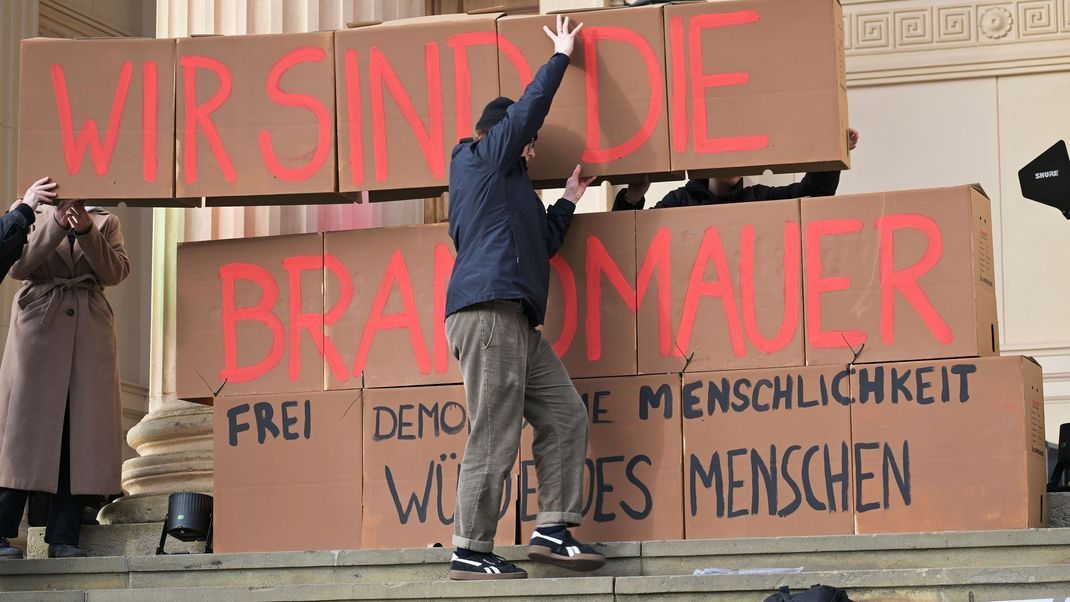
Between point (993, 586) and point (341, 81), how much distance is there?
3.46 m

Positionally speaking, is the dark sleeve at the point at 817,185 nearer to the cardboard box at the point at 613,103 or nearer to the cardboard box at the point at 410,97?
the cardboard box at the point at 613,103

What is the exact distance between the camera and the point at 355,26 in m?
7.88

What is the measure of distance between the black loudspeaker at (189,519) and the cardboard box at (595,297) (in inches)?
69.3

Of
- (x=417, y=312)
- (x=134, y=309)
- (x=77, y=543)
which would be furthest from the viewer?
(x=134, y=309)

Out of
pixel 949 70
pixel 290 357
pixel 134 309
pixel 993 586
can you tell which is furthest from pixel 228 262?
pixel 134 309

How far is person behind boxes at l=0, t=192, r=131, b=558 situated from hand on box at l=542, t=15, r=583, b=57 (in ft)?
7.38

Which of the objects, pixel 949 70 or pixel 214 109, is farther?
pixel 949 70

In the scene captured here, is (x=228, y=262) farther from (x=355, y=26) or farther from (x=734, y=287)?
(x=734, y=287)

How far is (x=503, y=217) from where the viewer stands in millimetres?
6988

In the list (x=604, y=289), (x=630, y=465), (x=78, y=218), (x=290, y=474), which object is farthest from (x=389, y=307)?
(x=78, y=218)

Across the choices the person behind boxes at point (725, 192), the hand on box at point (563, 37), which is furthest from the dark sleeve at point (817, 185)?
the hand on box at point (563, 37)

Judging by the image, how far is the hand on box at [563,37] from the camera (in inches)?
286

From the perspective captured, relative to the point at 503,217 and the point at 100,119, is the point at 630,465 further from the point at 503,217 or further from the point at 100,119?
the point at 100,119

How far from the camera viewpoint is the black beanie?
281 inches
